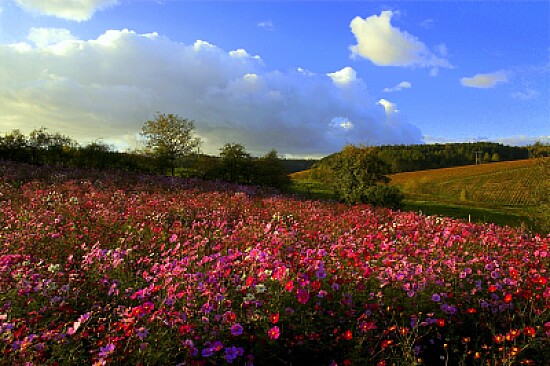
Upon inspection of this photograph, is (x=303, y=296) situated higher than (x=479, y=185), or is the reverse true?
(x=479, y=185)

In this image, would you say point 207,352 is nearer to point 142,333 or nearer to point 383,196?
point 142,333

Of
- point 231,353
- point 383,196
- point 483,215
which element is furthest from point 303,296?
point 483,215

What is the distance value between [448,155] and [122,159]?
104372 mm

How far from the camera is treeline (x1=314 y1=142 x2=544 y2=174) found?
9506 centimetres

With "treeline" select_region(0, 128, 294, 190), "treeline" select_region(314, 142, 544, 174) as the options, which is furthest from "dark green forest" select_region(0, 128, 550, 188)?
"treeline" select_region(314, 142, 544, 174)

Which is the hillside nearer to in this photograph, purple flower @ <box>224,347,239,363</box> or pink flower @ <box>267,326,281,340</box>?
pink flower @ <box>267,326,281,340</box>

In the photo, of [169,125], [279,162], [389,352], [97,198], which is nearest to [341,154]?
[279,162]

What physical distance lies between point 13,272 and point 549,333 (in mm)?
5811

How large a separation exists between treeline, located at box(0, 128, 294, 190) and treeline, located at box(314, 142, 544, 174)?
55.8 metres

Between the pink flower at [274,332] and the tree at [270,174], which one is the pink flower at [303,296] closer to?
the pink flower at [274,332]

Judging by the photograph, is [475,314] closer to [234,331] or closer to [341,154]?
[234,331]

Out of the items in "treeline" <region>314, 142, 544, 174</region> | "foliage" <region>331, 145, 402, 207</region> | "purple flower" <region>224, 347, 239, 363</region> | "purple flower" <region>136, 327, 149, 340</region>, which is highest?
"treeline" <region>314, 142, 544, 174</region>

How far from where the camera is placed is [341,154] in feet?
70.9

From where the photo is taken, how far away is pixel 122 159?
26812 millimetres
